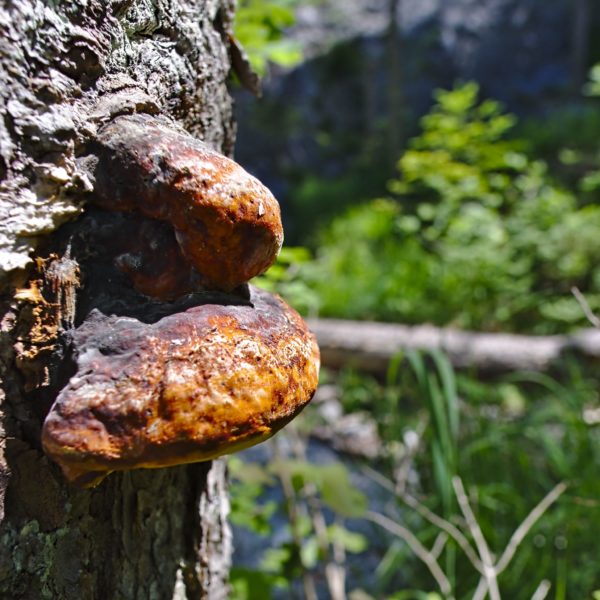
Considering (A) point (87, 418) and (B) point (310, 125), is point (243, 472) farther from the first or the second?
(B) point (310, 125)

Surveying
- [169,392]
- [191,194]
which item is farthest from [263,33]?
[169,392]

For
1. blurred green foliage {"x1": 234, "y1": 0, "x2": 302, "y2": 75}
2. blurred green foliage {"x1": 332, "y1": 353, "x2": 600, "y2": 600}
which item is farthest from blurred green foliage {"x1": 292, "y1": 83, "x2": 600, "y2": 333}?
blurred green foliage {"x1": 234, "y1": 0, "x2": 302, "y2": 75}

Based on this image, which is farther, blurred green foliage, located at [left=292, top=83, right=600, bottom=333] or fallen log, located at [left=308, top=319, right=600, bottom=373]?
blurred green foliage, located at [left=292, top=83, right=600, bottom=333]

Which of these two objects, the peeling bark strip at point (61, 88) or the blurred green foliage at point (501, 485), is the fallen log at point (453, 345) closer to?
the blurred green foliage at point (501, 485)

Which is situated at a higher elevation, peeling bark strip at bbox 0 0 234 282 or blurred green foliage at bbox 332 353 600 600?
peeling bark strip at bbox 0 0 234 282

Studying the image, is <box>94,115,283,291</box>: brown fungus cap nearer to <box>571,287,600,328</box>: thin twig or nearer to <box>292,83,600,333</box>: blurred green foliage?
<box>571,287,600,328</box>: thin twig

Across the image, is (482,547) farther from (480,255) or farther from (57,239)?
(480,255)

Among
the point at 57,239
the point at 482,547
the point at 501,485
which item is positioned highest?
the point at 57,239

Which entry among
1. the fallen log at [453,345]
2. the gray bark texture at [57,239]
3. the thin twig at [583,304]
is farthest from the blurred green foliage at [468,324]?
the gray bark texture at [57,239]
